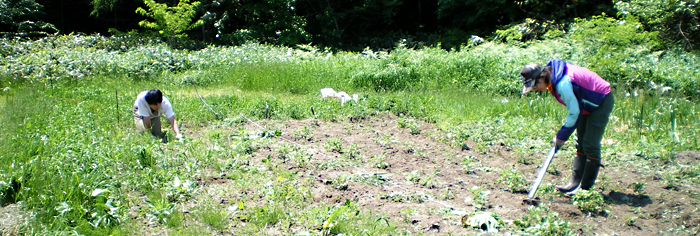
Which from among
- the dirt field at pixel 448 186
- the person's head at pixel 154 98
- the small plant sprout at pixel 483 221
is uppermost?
the person's head at pixel 154 98

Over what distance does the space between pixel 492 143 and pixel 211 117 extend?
14.8ft

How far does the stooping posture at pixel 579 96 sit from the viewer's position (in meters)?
5.12

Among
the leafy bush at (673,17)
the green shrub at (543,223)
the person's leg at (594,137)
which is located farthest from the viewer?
the leafy bush at (673,17)

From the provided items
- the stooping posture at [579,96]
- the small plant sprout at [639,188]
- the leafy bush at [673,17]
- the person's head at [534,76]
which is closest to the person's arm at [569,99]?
the stooping posture at [579,96]

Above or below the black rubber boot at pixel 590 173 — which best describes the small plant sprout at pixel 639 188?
below

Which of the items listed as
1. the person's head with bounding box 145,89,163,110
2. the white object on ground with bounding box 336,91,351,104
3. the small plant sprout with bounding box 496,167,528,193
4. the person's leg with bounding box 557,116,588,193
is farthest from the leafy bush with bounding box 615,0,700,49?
the person's head with bounding box 145,89,163,110

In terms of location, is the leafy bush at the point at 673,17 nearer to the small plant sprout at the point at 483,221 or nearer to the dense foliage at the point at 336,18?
the dense foliage at the point at 336,18

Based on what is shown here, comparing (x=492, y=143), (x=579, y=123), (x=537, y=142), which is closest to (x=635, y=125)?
(x=537, y=142)

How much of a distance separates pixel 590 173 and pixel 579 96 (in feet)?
2.84

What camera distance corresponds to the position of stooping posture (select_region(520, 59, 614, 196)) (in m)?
5.12

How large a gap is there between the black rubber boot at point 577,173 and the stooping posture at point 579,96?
137 mm

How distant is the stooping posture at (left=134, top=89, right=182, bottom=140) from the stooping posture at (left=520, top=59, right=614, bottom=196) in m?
4.51

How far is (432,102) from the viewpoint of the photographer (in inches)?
376

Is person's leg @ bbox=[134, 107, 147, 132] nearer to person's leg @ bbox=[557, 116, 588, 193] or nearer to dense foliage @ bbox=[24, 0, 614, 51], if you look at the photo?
person's leg @ bbox=[557, 116, 588, 193]
